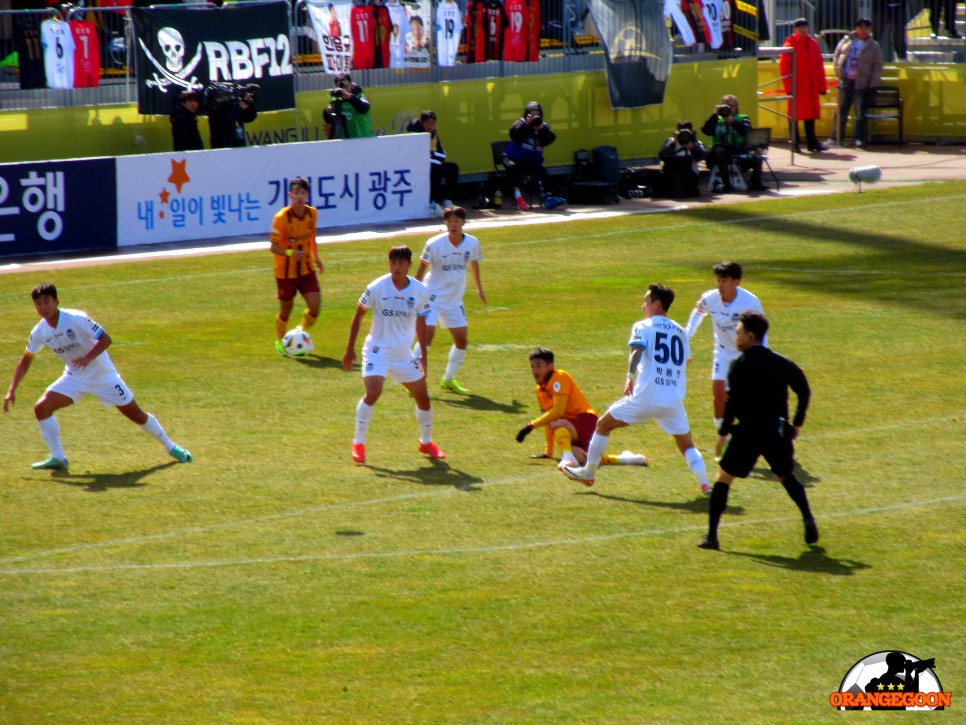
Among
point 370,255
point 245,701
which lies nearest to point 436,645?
point 245,701

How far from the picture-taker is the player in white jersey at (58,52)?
84.6ft

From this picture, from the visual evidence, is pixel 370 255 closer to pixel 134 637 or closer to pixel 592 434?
pixel 592 434

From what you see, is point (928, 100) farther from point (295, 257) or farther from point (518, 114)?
point (295, 257)

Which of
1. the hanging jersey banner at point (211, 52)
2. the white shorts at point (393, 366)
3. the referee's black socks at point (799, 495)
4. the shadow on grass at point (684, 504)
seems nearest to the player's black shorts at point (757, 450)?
the referee's black socks at point (799, 495)

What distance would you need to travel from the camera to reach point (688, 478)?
12812 mm

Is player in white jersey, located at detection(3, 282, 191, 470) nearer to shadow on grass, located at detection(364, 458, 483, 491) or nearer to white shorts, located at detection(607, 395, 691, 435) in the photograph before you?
shadow on grass, located at detection(364, 458, 483, 491)

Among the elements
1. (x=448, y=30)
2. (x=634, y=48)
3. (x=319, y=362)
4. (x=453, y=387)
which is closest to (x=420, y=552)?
(x=453, y=387)

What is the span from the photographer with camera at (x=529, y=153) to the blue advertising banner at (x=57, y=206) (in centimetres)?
928

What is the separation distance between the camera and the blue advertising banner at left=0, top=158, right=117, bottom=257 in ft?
78.7

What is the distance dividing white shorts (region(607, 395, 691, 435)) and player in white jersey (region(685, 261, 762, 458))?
3.28 ft

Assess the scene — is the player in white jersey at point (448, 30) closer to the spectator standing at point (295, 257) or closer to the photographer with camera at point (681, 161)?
the photographer with camera at point (681, 161)

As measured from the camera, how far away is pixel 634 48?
112 feet

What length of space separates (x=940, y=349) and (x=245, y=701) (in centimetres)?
1215

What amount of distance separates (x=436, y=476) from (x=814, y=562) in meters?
3.89
